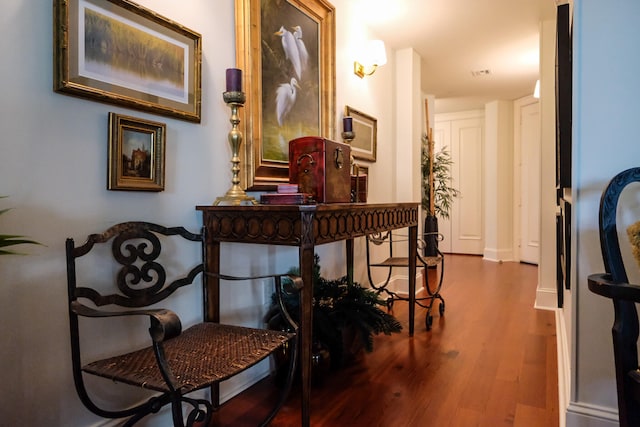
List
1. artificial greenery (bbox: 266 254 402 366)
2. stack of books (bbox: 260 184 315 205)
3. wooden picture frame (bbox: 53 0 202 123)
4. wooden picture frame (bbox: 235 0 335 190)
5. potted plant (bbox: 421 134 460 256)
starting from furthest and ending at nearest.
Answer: potted plant (bbox: 421 134 460 256), artificial greenery (bbox: 266 254 402 366), wooden picture frame (bbox: 235 0 335 190), stack of books (bbox: 260 184 315 205), wooden picture frame (bbox: 53 0 202 123)

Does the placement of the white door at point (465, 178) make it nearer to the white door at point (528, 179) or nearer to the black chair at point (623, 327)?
the white door at point (528, 179)

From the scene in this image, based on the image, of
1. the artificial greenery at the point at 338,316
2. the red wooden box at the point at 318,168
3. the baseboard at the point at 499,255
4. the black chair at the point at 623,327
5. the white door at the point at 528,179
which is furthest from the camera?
the baseboard at the point at 499,255

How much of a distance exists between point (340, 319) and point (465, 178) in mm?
5263

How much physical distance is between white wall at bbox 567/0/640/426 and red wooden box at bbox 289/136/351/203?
3.16ft


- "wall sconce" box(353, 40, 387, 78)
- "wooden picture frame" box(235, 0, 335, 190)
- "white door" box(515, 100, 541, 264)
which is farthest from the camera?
"white door" box(515, 100, 541, 264)

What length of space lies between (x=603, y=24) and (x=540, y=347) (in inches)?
74.4

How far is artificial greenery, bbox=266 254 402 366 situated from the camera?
2.09 meters

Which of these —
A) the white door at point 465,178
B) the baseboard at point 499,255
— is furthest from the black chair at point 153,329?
the white door at point 465,178

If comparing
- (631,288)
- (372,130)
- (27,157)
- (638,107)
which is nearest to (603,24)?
(638,107)

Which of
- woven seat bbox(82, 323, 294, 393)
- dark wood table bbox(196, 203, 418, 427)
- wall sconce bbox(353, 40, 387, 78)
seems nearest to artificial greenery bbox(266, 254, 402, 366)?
dark wood table bbox(196, 203, 418, 427)

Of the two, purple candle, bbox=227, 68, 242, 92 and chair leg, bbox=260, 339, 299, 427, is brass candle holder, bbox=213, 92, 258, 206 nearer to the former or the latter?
purple candle, bbox=227, 68, 242, 92

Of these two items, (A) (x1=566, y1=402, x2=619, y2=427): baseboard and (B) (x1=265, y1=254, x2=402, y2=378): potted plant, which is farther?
(B) (x1=265, y1=254, x2=402, y2=378): potted plant

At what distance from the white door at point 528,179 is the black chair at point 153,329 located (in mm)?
5348

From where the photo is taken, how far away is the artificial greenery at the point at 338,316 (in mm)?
2092
